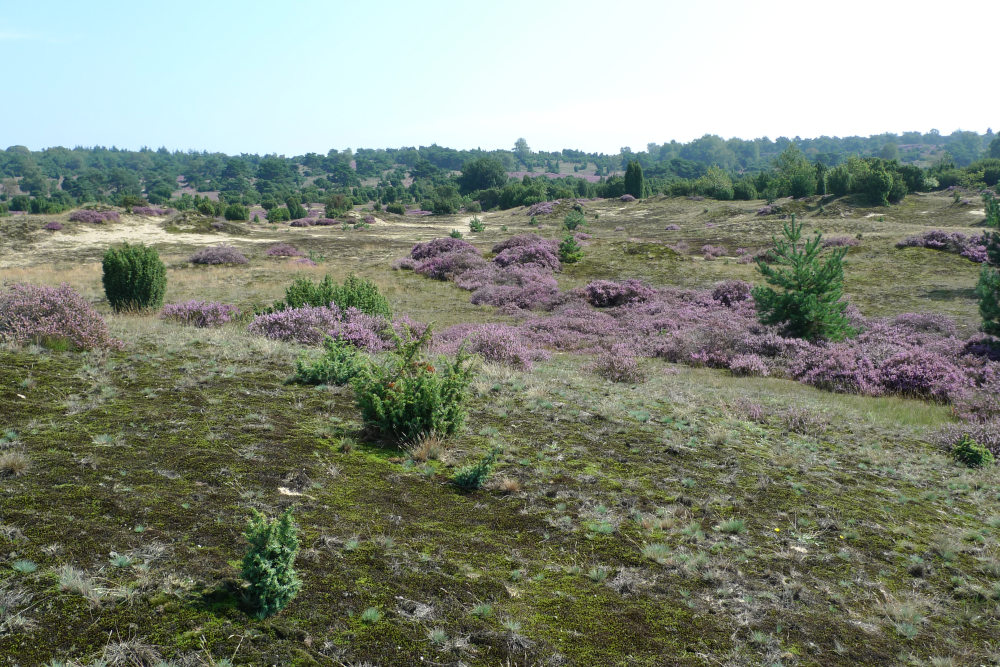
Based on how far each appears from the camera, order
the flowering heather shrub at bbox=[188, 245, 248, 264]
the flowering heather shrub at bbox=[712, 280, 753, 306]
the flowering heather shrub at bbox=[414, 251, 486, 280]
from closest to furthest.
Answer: the flowering heather shrub at bbox=[712, 280, 753, 306] → the flowering heather shrub at bbox=[414, 251, 486, 280] → the flowering heather shrub at bbox=[188, 245, 248, 264]

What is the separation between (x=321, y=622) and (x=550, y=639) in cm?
130

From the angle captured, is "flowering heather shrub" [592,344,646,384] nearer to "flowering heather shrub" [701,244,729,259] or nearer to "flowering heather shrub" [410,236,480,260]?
"flowering heather shrub" [410,236,480,260]

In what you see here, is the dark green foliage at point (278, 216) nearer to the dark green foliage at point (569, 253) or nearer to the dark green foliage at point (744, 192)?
the dark green foliage at point (569, 253)

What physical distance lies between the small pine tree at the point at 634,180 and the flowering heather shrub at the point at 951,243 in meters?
45.2

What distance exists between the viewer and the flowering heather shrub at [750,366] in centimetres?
1402

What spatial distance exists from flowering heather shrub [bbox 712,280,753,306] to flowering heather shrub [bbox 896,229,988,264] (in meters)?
13.4

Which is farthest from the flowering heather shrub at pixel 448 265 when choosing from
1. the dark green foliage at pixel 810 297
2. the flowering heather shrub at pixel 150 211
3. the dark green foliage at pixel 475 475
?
the flowering heather shrub at pixel 150 211

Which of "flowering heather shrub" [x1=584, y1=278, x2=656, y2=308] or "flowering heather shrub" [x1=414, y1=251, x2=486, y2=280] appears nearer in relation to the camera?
"flowering heather shrub" [x1=584, y1=278, x2=656, y2=308]

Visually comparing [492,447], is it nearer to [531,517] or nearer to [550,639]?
[531,517]

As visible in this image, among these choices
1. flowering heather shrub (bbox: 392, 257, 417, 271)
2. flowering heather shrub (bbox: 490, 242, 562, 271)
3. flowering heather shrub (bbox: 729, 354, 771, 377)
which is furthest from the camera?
flowering heather shrub (bbox: 392, 257, 417, 271)

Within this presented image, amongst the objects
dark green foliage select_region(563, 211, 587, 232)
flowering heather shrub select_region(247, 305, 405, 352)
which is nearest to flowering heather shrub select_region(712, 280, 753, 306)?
flowering heather shrub select_region(247, 305, 405, 352)

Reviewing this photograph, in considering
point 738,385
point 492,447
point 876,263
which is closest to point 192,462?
point 492,447

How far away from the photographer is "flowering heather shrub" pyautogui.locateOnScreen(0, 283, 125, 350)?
300 inches

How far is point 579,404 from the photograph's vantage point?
8.44 meters
